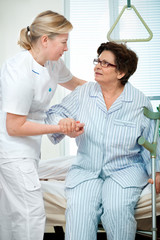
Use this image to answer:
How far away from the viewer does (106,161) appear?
199cm

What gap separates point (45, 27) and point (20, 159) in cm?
65

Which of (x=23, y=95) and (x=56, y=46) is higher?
(x=56, y=46)

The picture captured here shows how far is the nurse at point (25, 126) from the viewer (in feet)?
5.57

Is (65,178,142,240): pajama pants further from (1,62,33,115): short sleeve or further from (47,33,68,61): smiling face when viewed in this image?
(47,33,68,61): smiling face

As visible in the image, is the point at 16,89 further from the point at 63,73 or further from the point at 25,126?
the point at 63,73

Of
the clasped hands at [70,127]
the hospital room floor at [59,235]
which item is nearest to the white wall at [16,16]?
the hospital room floor at [59,235]

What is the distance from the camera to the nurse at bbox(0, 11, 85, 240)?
170 cm

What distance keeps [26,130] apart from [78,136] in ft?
1.48

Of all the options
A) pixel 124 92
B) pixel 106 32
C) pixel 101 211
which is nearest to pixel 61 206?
pixel 101 211

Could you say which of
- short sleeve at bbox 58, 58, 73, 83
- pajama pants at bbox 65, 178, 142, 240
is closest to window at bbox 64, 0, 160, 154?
short sleeve at bbox 58, 58, 73, 83

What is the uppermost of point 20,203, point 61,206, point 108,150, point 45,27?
point 45,27

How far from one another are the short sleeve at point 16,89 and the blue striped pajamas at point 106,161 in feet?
1.38

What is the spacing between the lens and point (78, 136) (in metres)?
2.09

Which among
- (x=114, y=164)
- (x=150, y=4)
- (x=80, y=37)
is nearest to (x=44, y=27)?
(x=114, y=164)
